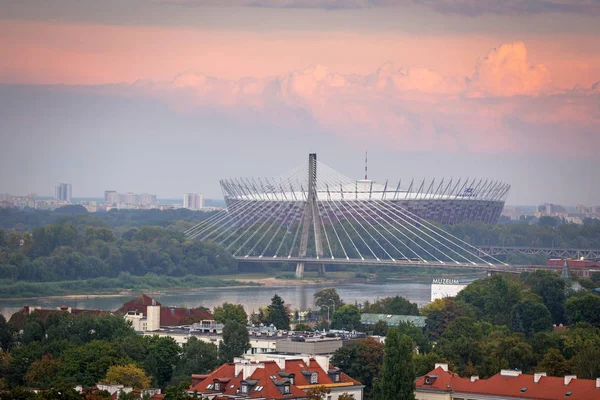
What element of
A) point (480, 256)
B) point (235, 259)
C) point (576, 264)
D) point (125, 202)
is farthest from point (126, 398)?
point (125, 202)

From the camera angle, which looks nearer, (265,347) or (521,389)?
(521,389)

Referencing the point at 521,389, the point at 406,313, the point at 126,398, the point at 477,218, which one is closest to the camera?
the point at 126,398

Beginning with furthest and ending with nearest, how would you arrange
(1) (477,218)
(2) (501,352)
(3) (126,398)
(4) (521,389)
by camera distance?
(1) (477,218)
(2) (501,352)
(4) (521,389)
(3) (126,398)

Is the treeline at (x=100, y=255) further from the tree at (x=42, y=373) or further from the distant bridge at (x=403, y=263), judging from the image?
the tree at (x=42, y=373)

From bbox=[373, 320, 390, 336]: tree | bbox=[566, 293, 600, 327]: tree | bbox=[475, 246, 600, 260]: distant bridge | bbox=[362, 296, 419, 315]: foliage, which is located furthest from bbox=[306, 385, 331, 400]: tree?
bbox=[475, 246, 600, 260]: distant bridge

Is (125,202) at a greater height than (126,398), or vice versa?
(125,202)

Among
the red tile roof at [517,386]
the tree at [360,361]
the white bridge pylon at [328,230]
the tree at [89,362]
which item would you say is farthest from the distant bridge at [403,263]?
the red tile roof at [517,386]

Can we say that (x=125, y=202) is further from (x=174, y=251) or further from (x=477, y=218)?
(x=174, y=251)
